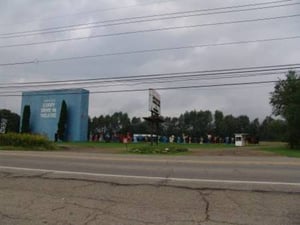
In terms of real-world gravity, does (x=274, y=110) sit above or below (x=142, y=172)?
above

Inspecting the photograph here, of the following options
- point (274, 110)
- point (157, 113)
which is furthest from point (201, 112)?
point (157, 113)

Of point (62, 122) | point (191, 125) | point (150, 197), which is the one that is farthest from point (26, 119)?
point (191, 125)

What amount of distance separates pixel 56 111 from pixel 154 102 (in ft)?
89.5

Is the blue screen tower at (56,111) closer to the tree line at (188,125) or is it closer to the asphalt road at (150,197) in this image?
the tree line at (188,125)

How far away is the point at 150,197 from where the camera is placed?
927 cm

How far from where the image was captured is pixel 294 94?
46750 mm

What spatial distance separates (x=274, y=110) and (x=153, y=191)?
4656 centimetres

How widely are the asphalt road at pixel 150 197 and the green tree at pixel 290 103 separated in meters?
32.5

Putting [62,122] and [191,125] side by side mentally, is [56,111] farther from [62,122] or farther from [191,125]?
[191,125]

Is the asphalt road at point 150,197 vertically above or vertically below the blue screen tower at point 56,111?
below

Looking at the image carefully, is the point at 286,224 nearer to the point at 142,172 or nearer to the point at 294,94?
the point at 142,172

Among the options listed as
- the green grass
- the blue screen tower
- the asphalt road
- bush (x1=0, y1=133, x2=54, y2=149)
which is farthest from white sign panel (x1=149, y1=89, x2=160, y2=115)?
the asphalt road

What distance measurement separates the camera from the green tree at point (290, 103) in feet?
146

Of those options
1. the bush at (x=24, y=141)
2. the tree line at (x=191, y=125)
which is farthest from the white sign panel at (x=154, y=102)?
the tree line at (x=191, y=125)
